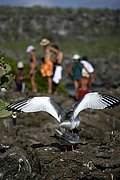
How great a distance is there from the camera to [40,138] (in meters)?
13.5

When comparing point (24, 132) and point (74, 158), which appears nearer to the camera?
point (74, 158)

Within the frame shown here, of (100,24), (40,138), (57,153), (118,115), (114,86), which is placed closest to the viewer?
(57,153)

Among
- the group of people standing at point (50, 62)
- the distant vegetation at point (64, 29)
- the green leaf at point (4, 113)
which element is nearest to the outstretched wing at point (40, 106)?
the green leaf at point (4, 113)

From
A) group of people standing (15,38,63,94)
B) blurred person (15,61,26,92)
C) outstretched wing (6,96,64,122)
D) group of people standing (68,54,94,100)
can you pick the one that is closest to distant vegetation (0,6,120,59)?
blurred person (15,61,26,92)

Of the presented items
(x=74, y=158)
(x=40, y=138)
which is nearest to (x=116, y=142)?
(x=74, y=158)

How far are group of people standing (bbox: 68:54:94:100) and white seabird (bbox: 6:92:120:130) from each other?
8.38 meters

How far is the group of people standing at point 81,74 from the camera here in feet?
53.5

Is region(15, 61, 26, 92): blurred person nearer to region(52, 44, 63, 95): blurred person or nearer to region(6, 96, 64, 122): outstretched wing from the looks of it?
region(52, 44, 63, 95): blurred person

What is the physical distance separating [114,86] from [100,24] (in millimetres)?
114026

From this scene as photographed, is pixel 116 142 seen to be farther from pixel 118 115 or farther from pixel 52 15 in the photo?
pixel 52 15

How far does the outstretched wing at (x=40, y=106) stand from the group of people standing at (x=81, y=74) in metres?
8.43

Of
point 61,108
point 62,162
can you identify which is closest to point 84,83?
point 61,108

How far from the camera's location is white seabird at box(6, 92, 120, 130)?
25.2ft

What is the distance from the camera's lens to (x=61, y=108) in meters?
7.82
